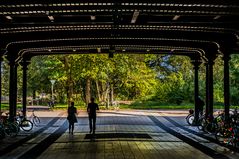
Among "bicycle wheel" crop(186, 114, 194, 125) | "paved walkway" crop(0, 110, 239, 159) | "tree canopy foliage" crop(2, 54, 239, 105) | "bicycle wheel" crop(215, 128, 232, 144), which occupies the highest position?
"tree canopy foliage" crop(2, 54, 239, 105)

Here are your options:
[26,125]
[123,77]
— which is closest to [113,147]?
[26,125]

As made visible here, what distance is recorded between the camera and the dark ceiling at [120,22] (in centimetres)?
1090

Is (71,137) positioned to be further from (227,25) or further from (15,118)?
(227,25)

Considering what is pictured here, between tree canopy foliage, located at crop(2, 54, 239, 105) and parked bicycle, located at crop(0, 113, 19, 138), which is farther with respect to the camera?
tree canopy foliage, located at crop(2, 54, 239, 105)

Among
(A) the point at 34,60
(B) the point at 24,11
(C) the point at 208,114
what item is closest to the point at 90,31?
(B) the point at 24,11

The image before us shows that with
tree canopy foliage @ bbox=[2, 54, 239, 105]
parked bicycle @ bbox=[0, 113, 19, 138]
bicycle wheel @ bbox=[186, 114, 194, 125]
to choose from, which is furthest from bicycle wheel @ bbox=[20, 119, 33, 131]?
tree canopy foliage @ bbox=[2, 54, 239, 105]

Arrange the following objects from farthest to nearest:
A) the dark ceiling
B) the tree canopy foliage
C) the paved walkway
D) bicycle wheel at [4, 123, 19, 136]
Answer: the tree canopy foliage → bicycle wheel at [4, 123, 19, 136] → the paved walkway → the dark ceiling

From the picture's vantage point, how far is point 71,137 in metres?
18.3

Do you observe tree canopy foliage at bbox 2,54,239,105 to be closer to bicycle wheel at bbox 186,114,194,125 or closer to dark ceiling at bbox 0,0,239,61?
bicycle wheel at bbox 186,114,194,125

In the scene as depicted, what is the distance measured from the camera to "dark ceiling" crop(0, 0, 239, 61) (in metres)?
10.9

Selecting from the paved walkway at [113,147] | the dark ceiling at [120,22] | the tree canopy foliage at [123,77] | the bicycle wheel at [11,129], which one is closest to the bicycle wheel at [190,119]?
the dark ceiling at [120,22]

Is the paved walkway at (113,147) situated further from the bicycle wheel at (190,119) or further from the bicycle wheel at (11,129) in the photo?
the bicycle wheel at (190,119)

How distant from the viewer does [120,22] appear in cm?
1345

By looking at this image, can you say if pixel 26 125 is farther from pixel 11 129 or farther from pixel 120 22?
pixel 120 22
